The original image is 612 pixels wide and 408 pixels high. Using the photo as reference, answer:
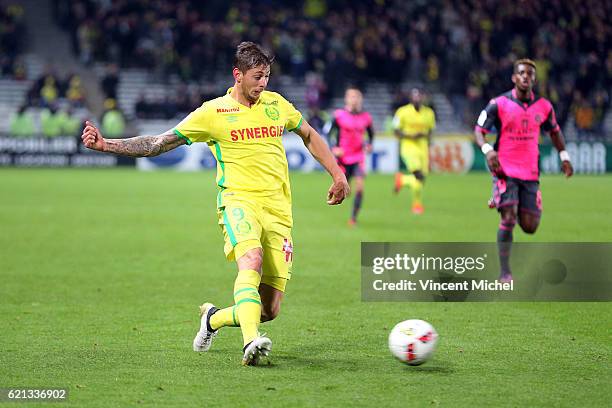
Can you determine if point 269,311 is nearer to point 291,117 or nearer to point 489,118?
point 291,117

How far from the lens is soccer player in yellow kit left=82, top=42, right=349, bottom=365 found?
714cm

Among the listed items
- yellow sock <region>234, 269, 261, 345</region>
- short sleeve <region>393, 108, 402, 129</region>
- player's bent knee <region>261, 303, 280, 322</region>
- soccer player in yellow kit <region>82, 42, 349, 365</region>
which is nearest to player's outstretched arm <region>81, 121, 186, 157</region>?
soccer player in yellow kit <region>82, 42, 349, 365</region>

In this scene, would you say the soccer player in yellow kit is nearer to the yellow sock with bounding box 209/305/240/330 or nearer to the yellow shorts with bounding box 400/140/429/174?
the yellow sock with bounding box 209/305/240/330

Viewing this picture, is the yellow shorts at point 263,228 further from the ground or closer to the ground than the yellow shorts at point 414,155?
closer to the ground

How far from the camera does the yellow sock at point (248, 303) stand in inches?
271

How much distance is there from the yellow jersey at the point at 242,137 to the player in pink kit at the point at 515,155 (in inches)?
159

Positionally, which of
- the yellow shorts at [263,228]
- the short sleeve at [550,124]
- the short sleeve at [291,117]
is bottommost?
→ the yellow shorts at [263,228]

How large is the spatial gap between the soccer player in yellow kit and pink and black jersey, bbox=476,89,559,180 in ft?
12.8

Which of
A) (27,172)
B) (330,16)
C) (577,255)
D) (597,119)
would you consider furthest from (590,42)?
(577,255)

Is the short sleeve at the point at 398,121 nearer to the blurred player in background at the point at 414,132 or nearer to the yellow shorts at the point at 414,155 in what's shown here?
the blurred player in background at the point at 414,132

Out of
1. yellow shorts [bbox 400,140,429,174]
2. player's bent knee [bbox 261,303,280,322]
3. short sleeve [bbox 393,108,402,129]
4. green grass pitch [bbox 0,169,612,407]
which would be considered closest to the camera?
green grass pitch [bbox 0,169,612,407]

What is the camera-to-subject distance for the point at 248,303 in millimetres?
6949

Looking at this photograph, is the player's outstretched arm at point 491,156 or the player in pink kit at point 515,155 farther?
the player in pink kit at point 515,155

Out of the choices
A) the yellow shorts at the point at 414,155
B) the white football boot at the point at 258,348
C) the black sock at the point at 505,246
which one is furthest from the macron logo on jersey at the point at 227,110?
the yellow shorts at the point at 414,155
